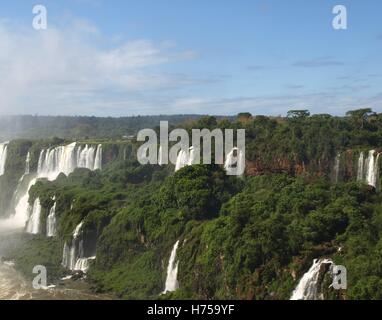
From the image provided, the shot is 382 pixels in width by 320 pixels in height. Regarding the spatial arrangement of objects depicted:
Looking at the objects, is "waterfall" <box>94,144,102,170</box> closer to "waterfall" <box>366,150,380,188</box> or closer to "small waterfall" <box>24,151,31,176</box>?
"small waterfall" <box>24,151,31,176</box>

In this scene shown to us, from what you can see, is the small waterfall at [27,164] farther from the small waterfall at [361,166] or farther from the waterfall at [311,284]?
the waterfall at [311,284]

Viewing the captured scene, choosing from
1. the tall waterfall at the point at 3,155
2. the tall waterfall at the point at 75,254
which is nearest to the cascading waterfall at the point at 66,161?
the tall waterfall at the point at 3,155

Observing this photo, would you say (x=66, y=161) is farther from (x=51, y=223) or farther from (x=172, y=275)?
(x=172, y=275)

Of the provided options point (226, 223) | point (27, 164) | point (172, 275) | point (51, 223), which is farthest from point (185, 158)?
point (27, 164)
